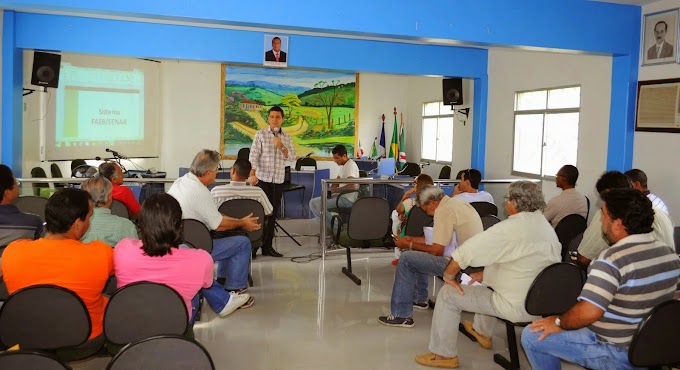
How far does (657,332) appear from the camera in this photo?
2.50 metres

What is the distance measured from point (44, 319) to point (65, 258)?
274mm

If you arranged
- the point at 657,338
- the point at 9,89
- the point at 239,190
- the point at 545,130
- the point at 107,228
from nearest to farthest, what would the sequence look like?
the point at 657,338 < the point at 107,228 < the point at 239,190 < the point at 9,89 < the point at 545,130

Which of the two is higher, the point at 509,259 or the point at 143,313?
the point at 509,259

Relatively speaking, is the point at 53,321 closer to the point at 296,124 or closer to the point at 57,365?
the point at 57,365

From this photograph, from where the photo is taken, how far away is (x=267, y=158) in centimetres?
690

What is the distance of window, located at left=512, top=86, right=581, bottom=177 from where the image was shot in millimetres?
8438

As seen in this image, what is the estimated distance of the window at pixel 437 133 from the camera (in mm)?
12016

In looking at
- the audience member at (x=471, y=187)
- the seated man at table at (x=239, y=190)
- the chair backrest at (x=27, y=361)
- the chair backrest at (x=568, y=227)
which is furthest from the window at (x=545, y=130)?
the chair backrest at (x=27, y=361)

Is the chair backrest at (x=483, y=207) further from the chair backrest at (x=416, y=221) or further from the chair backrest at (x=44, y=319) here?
the chair backrest at (x=44, y=319)

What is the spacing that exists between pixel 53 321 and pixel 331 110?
431 inches

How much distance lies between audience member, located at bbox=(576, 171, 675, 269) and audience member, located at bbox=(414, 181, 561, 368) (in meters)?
0.48

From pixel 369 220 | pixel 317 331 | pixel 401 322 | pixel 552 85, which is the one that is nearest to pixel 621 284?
pixel 401 322

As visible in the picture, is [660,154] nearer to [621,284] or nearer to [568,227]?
[568,227]

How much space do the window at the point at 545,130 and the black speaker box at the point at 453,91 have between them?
3.46 ft
